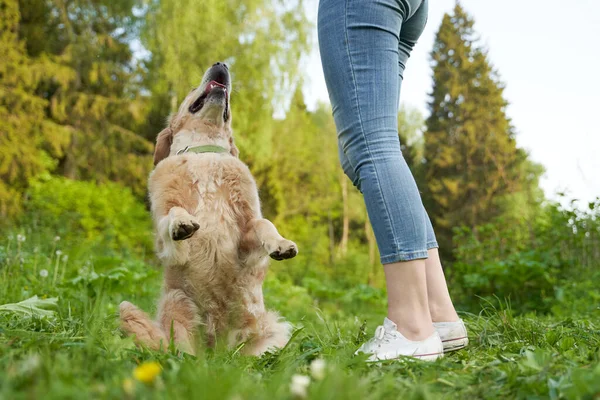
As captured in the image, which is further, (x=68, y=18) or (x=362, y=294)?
(x=68, y=18)

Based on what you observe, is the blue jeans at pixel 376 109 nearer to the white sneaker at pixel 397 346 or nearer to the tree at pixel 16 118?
the white sneaker at pixel 397 346

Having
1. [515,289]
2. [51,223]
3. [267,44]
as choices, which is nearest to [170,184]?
[515,289]

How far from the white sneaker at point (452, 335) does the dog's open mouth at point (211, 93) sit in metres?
2.03

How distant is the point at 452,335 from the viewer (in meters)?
2.31

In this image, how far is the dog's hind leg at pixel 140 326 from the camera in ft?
7.79

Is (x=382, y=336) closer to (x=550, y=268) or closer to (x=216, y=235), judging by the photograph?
(x=216, y=235)

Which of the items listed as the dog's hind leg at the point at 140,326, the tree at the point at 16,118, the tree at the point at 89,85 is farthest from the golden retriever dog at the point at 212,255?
the tree at the point at 89,85

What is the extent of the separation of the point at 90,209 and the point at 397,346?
13.5 meters

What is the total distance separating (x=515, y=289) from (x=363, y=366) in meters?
5.49

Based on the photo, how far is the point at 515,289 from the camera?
655cm

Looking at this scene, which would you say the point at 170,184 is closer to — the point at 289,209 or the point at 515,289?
the point at 515,289

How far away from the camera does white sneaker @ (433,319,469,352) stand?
2.28 metres


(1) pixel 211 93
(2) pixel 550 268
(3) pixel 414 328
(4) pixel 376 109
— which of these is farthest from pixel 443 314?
(2) pixel 550 268

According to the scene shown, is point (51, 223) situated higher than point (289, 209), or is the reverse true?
point (289, 209)
